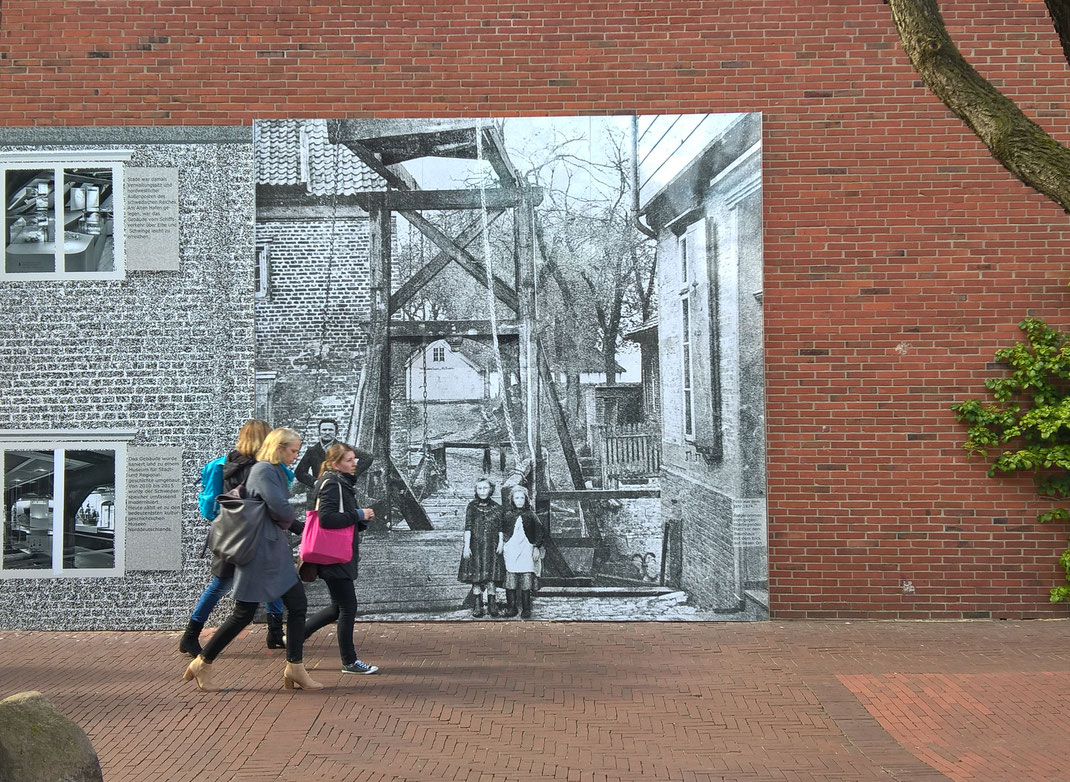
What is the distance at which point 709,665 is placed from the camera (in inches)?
294

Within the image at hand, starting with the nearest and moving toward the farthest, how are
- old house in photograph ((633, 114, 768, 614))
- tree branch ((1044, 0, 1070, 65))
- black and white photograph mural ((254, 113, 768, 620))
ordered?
tree branch ((1044, 0, 1070, 65)) → old house in photograph ((633, 114, 768, 614)) → black and white photograph mural ((254, 113, 768, 620))

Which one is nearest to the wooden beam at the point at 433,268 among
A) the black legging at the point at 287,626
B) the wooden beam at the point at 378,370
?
the wooden beam at the point at 378,370

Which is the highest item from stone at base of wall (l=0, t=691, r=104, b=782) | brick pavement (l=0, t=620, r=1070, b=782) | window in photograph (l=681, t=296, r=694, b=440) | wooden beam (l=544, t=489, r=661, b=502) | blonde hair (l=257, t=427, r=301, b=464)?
window in photograph (l=681, t=296, r=694, b=440)

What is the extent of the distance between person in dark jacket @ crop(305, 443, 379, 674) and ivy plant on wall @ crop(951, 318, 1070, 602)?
5.02 m

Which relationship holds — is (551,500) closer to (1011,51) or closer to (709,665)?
(709,665)

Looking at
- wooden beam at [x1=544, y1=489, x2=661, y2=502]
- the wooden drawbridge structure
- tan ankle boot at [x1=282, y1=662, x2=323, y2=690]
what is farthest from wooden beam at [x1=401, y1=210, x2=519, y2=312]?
tan ankle boot at [x1=282, y1=662, x2=323, y2=690]

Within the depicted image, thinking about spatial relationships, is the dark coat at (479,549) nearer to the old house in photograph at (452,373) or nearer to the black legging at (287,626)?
the old house in photograph at (452,373)

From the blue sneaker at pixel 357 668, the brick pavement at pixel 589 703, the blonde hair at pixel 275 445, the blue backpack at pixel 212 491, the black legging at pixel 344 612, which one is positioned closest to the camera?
the brick pavement at pixel 589 703

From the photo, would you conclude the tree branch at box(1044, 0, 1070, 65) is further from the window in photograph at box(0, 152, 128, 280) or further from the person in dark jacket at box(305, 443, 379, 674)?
the window in photograph at box(0, 152, 128, 280)

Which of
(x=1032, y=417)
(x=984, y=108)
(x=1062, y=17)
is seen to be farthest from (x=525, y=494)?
(x=1062, y=17)

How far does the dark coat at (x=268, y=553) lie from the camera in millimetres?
6656

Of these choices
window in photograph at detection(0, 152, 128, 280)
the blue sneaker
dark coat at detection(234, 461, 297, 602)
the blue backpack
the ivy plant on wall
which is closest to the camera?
dark coat at detection(234, 461, 297, 602)

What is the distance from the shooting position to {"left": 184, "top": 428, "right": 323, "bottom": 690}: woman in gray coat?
6668mm

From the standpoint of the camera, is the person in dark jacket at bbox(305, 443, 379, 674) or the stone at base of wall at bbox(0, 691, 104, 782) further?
the person in dark jacket at bbox(305, 443, 379, 674)
